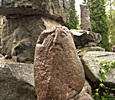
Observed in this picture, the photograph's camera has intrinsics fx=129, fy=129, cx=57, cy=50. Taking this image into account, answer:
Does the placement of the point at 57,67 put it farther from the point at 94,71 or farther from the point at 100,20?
the point at 100,20

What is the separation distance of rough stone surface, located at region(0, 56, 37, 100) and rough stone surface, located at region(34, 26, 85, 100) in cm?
110

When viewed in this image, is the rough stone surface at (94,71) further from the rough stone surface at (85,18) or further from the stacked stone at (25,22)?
the rough stone surface at (85,18)

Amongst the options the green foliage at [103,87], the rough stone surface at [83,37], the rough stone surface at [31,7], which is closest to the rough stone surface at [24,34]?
the rough stone surface at [31,7]

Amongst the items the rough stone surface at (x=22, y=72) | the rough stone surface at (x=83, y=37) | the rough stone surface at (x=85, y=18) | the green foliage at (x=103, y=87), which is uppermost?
the rough stone surface at (x=85, y=18)

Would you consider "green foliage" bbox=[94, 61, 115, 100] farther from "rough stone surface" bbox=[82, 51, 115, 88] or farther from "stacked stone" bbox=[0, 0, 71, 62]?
"stacked stone" bbox=[0, 0, 71, 62]

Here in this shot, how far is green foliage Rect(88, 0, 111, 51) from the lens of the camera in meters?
9.57

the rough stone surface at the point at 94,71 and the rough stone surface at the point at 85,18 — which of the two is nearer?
the rough stone surface at the point at 94,71

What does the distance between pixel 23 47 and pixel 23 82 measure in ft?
10.1

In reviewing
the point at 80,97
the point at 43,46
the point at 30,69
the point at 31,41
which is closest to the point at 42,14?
the point at 31,41

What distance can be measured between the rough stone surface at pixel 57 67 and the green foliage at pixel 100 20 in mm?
7980

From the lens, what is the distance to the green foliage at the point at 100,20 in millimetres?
9566

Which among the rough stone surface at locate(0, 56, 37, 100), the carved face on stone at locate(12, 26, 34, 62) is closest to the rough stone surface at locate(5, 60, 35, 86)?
the rough stone surface at locate(0, 56, 37, 100)

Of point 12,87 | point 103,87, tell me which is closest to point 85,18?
point 103,87

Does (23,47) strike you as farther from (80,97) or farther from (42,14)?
(80,97)
